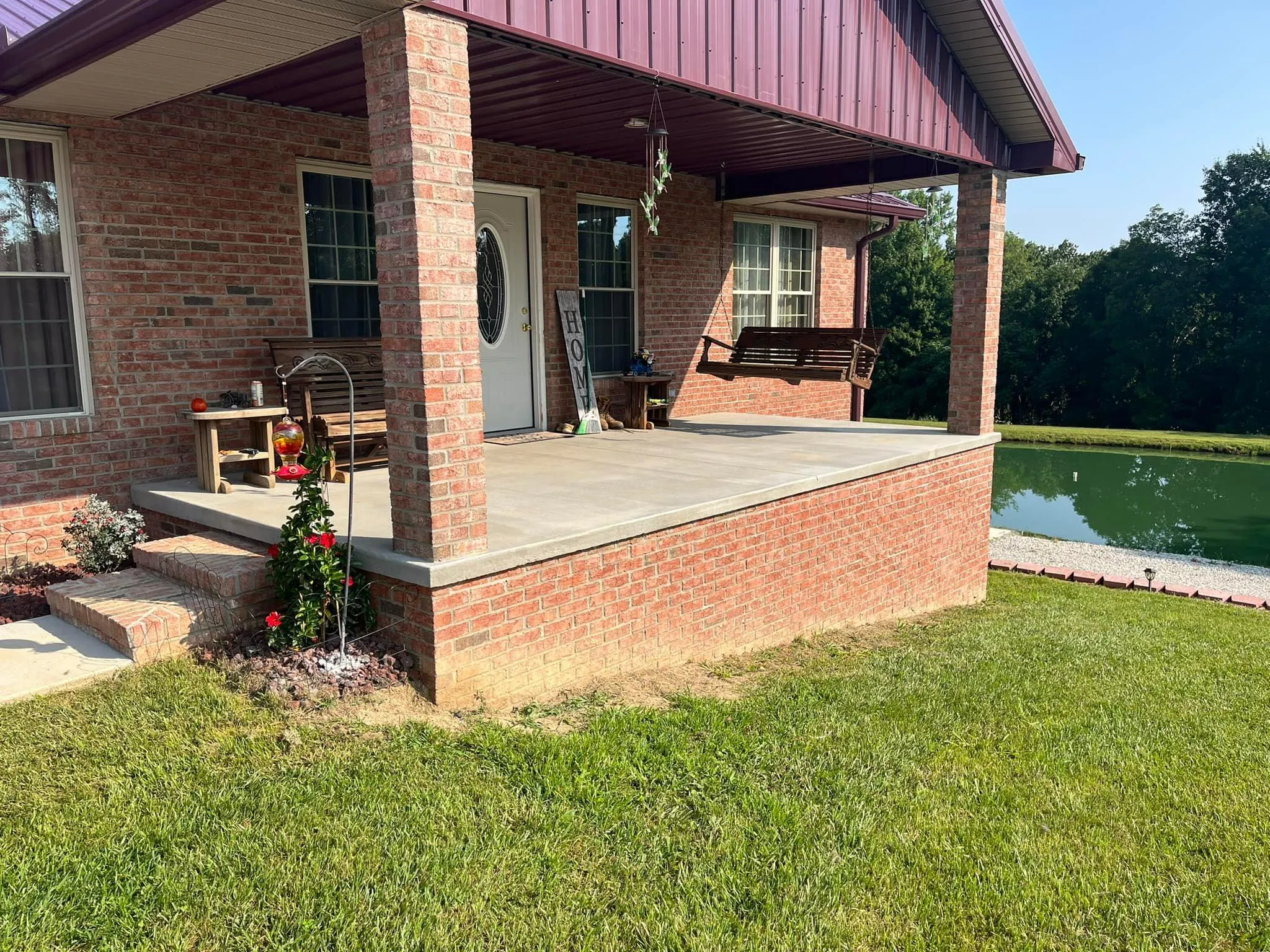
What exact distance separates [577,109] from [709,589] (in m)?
3.88

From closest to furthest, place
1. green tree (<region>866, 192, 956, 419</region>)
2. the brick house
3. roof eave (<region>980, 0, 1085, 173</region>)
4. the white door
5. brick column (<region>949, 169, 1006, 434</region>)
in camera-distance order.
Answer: the brick house, roof eave (<region>980, 0, 1085, 173</region>), the white door, brick column (<region>949, 169, 1006, 434</region>), green tree (<region>866, 192, 956, 419</region>)

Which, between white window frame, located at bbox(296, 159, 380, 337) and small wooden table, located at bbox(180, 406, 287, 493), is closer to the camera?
small wooden table, located at bbox(180, 406, 287, 493)

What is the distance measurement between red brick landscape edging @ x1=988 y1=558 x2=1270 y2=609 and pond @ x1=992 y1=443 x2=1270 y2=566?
338cm

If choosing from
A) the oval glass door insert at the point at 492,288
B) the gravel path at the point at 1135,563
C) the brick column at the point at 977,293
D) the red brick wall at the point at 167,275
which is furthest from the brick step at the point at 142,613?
the gravel path at the point at 1135,563

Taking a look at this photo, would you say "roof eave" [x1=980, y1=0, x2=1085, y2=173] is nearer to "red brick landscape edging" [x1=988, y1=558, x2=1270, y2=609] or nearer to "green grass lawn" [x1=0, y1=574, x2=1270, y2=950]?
"red brick landscape edging" [x1=988, y1=558, x2=1270, y2=609]

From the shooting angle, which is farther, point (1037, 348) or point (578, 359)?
point (1037, 348)

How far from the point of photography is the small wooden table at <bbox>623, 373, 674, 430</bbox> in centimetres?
967

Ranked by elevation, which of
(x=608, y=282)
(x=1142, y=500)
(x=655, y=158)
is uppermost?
(x=655, y=158)

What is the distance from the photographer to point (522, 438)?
28.3 ft

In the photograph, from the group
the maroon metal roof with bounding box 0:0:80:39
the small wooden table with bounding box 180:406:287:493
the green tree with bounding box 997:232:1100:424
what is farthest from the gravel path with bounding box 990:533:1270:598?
the green tree with bounding box 997:232:1100:424

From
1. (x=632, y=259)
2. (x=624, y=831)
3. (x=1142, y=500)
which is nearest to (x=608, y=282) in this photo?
(x=632, y=259)

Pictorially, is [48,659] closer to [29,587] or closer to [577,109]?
[29,587]

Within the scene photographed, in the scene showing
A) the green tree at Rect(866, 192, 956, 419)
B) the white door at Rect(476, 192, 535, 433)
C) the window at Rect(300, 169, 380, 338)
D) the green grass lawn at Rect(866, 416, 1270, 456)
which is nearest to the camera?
the window at Rect(300, 169, 380, 338)

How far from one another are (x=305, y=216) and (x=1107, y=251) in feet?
115
